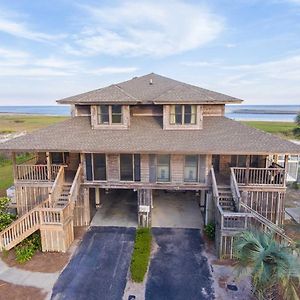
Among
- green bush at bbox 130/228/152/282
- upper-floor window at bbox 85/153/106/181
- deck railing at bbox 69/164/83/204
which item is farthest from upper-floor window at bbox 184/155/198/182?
deck railing at bbox 69/164/83/204

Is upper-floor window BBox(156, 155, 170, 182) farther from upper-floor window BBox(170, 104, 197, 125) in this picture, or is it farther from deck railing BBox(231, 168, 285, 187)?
deck railing BBox(231, 168, 285, 187)

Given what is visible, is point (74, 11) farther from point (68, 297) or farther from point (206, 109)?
point (68, 297)

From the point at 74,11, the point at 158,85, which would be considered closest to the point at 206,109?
the point at 158,85

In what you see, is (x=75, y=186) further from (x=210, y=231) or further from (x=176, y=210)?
(x=210, y=231)

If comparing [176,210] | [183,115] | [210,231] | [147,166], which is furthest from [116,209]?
[183,115]

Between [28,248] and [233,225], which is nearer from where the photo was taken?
[233,225]

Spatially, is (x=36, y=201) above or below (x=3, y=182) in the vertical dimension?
above

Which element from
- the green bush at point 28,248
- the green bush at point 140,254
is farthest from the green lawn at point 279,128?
the green bush at point 28,248
